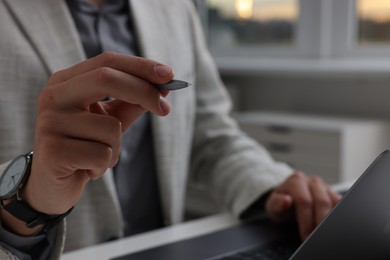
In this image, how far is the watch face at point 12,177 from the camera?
0.55 m

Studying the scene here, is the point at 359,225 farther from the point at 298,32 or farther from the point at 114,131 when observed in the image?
the point at 298,32

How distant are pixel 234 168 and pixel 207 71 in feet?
0.84

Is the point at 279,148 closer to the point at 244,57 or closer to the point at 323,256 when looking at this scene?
the point at 244,57

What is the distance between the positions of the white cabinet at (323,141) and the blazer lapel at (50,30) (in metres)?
1.22

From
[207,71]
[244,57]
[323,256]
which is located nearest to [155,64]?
[323,256]

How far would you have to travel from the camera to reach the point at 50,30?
0.89m

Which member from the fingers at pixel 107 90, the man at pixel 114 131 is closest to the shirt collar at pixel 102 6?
the man at pixel 114 131

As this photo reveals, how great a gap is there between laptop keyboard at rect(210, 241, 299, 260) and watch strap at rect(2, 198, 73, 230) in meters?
0.23

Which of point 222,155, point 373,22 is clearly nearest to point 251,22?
point 373,22

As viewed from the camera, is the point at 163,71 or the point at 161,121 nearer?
the point at 163,71

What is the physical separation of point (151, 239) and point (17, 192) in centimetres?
30

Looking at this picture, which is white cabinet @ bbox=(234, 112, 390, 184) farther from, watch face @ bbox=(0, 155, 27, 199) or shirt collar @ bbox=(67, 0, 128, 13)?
watch face @ bbox=(0, 155, 27, 199)

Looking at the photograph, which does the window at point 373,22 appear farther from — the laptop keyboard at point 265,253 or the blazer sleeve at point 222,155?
the laptop keyboard at point 265,253

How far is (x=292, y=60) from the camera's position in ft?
8.55
